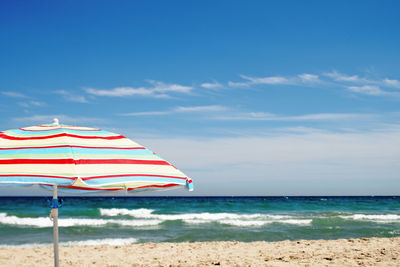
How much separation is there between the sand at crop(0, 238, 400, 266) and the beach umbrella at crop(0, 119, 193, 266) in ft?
16.5

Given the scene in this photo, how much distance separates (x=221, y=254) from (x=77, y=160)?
22.0 feet

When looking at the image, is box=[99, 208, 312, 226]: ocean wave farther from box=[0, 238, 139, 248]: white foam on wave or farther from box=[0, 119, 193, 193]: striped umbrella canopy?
box=[0, 119, 193, 193]: striped umbrella canopy

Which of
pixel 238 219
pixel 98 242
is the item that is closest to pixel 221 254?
pixel 98 242

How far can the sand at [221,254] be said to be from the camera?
8.11 meters

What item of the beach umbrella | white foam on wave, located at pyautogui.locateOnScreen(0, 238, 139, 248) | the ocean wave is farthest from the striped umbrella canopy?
the ocean wave

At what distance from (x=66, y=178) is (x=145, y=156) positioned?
962 mm

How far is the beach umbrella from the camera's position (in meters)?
3.20

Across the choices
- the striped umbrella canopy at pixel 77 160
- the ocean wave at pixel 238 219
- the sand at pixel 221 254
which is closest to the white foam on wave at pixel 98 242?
the sand at pixel 221 254

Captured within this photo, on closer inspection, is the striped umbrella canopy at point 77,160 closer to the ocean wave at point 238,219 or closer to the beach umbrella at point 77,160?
the beach umbrella at point 77,160

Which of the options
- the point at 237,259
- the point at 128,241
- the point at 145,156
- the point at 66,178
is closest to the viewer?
the point at 66,178

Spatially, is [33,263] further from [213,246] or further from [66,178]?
[66,178]

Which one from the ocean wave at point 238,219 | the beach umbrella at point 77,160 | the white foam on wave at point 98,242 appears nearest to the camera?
the beach umbrella at point 77,160

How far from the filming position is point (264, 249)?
985cm

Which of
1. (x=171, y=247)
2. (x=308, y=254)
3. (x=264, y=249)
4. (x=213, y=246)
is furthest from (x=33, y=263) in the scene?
(x=308, y=254)
